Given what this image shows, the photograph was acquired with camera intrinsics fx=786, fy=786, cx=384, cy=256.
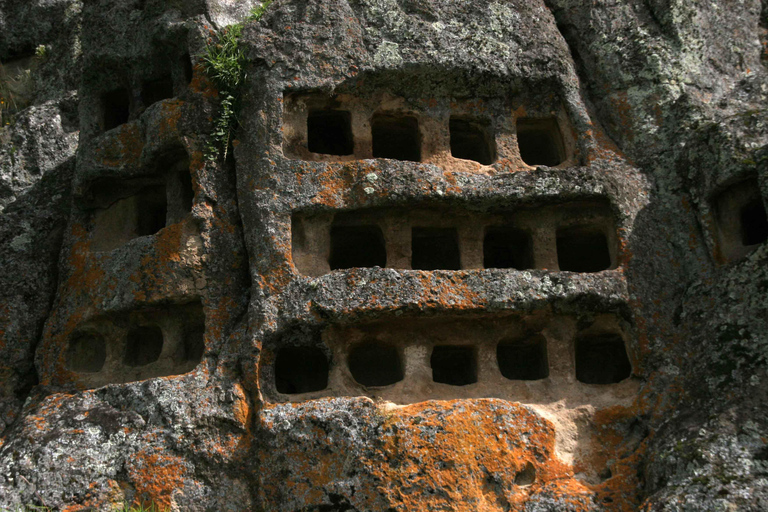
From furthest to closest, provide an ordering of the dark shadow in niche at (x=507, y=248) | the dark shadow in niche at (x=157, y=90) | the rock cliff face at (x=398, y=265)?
the dark shadow in niche at (x=157, y=90) → the dark shadow in niche at (x=507, y=248) → the rock cliff face at (x=398, y=265)

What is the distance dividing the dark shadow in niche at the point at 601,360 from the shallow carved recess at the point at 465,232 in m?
0.59

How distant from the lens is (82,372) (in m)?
5.93

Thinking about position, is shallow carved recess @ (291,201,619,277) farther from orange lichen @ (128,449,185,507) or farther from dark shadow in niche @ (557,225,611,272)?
orange lichen @ (128,449,185,507)

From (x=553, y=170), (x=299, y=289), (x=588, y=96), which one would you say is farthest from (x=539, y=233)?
(x=299, y=289)

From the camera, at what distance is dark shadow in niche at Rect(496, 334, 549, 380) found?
5.77 meters

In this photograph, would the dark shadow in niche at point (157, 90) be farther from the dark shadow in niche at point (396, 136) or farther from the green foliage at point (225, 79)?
the dark shadow in niche at point (396, 136)

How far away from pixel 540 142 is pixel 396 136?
1.22 metres

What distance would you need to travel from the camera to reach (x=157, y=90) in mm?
7055

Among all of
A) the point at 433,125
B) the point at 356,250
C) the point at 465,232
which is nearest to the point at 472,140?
the point at 433,125

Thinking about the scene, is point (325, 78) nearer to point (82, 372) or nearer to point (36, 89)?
point (82, 372)

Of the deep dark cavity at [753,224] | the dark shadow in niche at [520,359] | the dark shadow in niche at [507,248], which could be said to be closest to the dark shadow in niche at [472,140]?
the dark shadow in niche at [507,248]

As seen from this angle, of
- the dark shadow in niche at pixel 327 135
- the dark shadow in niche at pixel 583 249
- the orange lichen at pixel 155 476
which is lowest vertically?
the orange lichen at pixel 155 476

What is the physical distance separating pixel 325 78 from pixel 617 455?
3.48 metres

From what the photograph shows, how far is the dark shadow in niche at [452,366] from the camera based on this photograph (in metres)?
5.77
